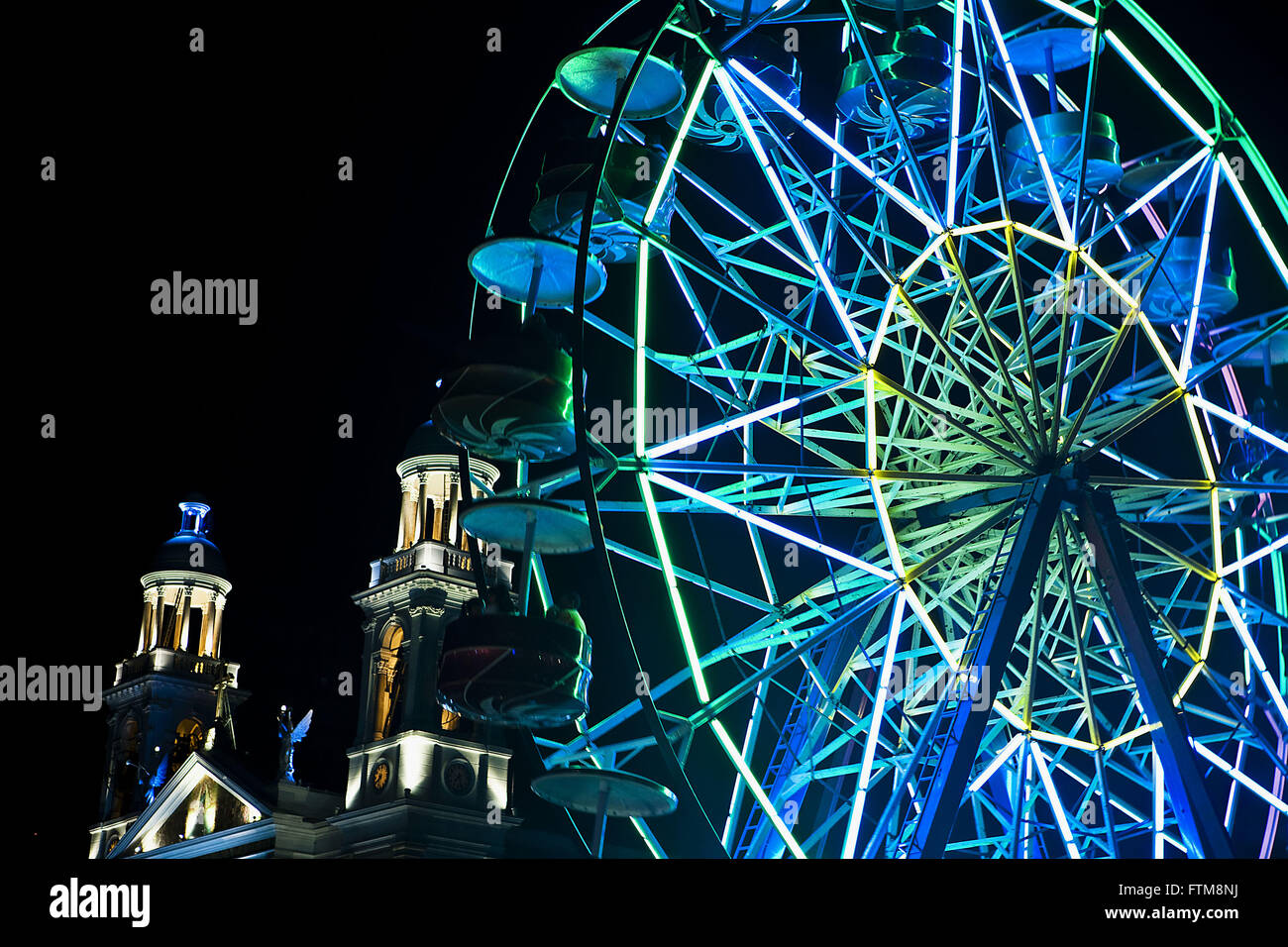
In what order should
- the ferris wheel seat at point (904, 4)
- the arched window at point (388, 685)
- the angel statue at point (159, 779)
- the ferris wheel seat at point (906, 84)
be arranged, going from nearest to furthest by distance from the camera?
the ferris wheel seat at point (906, 84) < the ferris wheel seat at point (904, 4) < the arched window at point (388, 685) < the angel statue at point (159, 779)

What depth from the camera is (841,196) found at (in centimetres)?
1927

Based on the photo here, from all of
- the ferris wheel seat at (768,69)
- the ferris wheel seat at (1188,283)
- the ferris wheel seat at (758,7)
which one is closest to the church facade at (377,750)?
the ferris wheel seat at (768,69)

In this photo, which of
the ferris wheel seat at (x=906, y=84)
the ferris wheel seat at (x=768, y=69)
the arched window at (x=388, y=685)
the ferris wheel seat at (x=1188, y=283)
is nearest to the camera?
the ferris wheel seat at (x=906, y=84)

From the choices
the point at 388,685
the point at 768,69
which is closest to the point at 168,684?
the point at 388,685

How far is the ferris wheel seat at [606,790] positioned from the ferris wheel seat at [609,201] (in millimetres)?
5255

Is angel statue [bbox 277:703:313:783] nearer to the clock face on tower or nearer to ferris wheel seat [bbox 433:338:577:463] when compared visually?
the clock face on tower

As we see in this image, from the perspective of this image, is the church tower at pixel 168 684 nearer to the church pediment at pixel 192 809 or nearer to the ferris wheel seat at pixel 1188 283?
the church pediment at pixel 192 809

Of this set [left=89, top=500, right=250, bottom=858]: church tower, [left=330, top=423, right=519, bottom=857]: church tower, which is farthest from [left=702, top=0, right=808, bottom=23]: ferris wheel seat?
[left=89, top=500, right=250, bottom=858]: church tower

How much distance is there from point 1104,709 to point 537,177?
15.1 m

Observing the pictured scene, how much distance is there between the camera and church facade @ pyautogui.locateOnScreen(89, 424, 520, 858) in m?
46.9

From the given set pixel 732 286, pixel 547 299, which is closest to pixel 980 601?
pixel 732 286

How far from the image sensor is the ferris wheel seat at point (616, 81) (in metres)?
16.2

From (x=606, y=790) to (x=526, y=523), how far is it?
2.50 m
